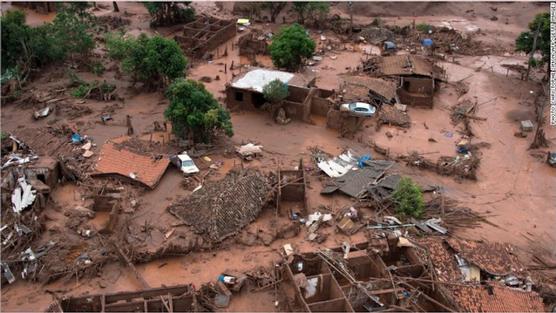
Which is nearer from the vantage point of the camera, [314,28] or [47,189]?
[47,189]

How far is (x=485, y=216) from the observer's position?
20.9 m

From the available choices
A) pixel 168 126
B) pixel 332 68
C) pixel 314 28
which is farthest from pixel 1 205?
pixel 314 28

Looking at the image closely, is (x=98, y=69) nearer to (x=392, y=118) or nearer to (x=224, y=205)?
(x=224, y=205)

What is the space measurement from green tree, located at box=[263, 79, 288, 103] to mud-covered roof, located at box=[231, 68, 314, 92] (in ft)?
1.85

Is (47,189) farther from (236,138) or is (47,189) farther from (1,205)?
(236,138)

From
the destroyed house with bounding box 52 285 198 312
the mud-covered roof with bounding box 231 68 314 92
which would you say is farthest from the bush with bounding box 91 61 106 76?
the destroyed house with bounding box 52 285 198 312

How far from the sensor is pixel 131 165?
22266mm

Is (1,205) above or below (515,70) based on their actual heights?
below

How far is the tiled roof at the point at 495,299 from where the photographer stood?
15836 millimetres

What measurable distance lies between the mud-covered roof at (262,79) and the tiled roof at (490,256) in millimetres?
12764

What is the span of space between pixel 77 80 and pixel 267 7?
17.7 metres

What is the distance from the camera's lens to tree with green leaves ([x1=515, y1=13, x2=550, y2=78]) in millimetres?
30383

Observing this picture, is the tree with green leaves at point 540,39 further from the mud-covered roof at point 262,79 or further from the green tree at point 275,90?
the green tree at point 275,90

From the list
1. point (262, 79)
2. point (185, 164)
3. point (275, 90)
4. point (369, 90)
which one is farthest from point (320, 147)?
point (185, 164)
